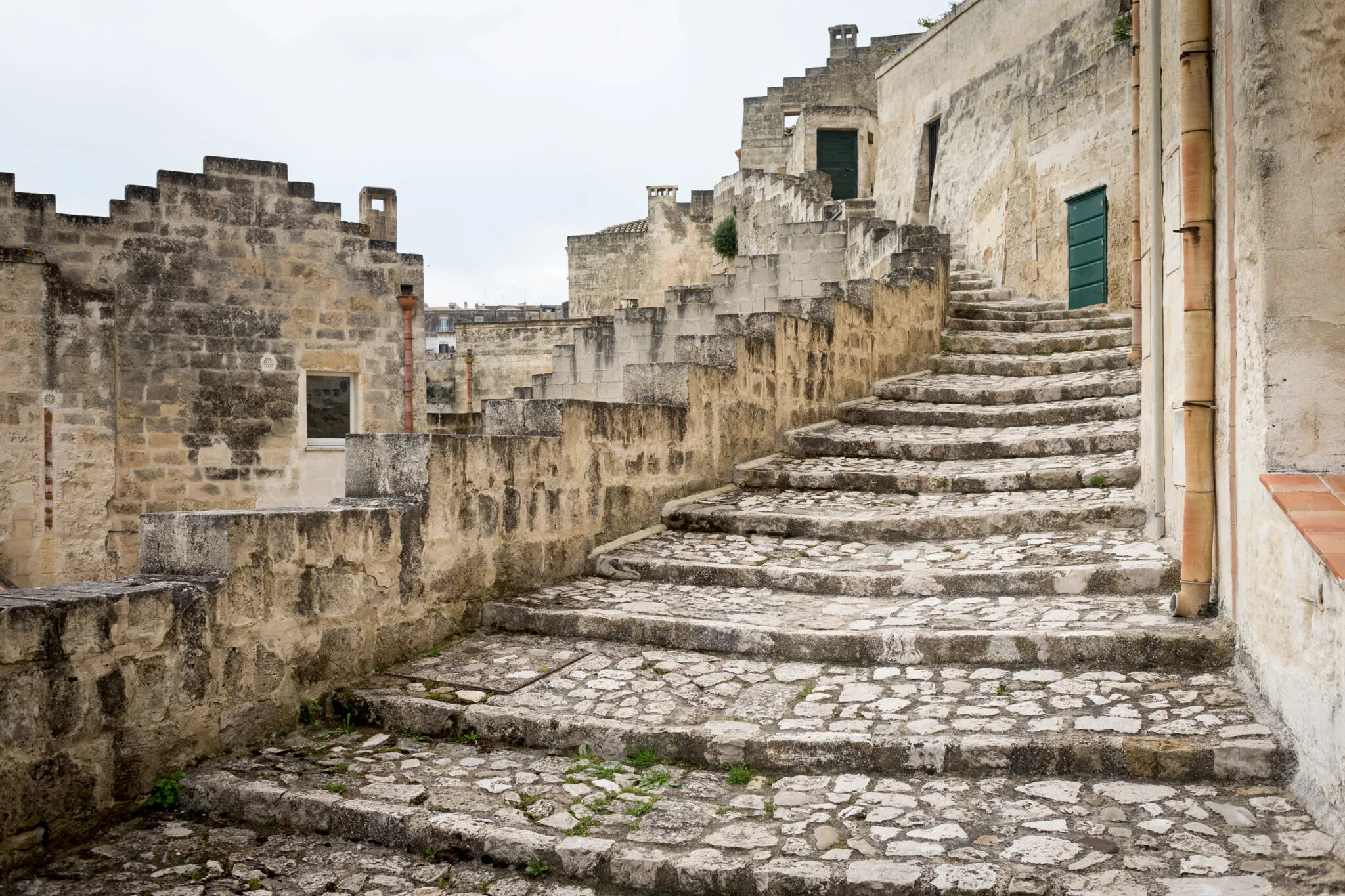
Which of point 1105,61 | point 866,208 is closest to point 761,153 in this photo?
point 866,208

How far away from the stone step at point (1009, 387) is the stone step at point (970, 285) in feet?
15.4

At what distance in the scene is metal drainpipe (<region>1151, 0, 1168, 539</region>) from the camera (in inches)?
202

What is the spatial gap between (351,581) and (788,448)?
4.28 m

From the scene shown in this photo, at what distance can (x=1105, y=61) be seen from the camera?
1273 cm

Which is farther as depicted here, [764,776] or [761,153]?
[761,153]

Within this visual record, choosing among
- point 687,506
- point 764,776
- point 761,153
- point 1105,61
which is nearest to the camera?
point 764,776

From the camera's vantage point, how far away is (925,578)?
5277 mm

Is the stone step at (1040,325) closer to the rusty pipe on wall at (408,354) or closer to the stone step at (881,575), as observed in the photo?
the stone step at (881,575)

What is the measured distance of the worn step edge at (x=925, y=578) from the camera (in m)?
4.89

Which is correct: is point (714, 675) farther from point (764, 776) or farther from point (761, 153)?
point (761, 153)

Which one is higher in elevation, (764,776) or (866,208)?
(866,208)

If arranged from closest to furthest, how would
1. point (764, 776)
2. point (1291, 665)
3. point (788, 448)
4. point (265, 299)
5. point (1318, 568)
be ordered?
1. point (1318, 568)
2. point (1291, 665)
3. point (764, 776)
4. point (788, 448)
5. point (265, 299)

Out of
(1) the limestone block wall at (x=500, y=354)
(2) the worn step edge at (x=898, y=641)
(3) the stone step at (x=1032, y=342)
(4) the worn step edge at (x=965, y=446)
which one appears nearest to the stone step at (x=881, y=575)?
(2) the worn step edge at (x=898, y=641)

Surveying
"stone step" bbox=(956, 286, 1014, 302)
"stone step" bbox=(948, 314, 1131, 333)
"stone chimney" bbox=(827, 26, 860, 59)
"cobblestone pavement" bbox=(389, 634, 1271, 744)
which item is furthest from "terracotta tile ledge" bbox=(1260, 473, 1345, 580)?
"stone chimney" bbox=(827, 26, 860, 59)
